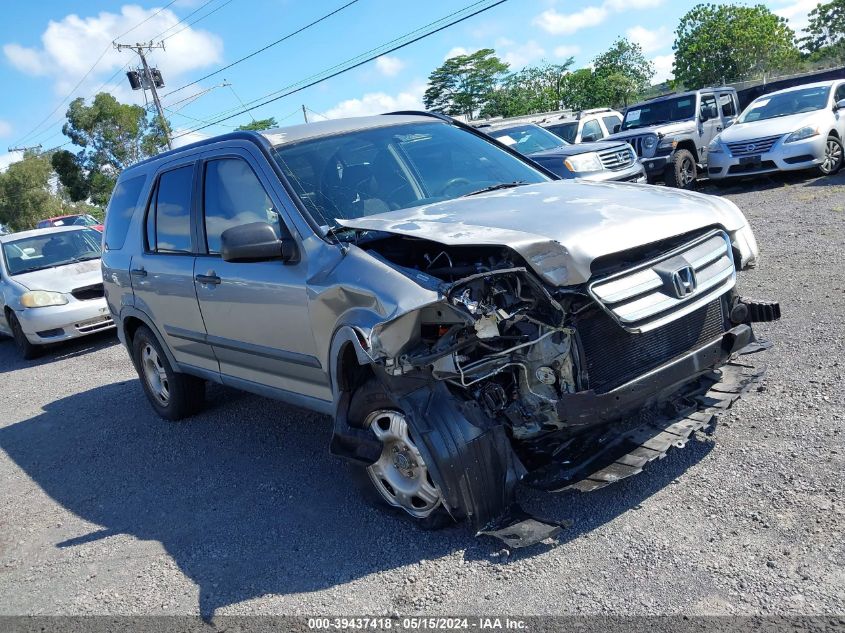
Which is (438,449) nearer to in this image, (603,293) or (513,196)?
(603,293)

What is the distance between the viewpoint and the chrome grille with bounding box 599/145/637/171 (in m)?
A: 11.4

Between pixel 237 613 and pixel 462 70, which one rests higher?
pixel 462 70

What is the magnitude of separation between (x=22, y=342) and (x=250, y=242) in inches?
325

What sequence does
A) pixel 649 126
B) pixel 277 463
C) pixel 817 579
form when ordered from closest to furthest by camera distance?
1. pixel 817 579
2. pixel 277 463
3. pixel 649 126

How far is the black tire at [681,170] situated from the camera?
46.0 ft

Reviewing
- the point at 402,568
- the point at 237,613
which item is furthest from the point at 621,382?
the point at 237,613

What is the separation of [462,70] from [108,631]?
50.8 meters

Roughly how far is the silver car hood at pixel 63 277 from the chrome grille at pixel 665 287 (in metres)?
8.75

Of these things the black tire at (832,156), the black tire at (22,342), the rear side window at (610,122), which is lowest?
the black tire at (832,156)

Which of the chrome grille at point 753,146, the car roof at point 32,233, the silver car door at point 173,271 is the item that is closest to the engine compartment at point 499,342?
the silver car door at point 173,271

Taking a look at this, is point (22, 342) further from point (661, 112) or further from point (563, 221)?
point (661, 112)

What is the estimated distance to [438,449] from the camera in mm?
3156

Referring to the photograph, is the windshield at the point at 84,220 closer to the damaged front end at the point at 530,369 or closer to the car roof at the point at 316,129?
the car roof at the point at 316,129

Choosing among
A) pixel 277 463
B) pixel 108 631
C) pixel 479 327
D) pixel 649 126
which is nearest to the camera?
pixel 479 327
